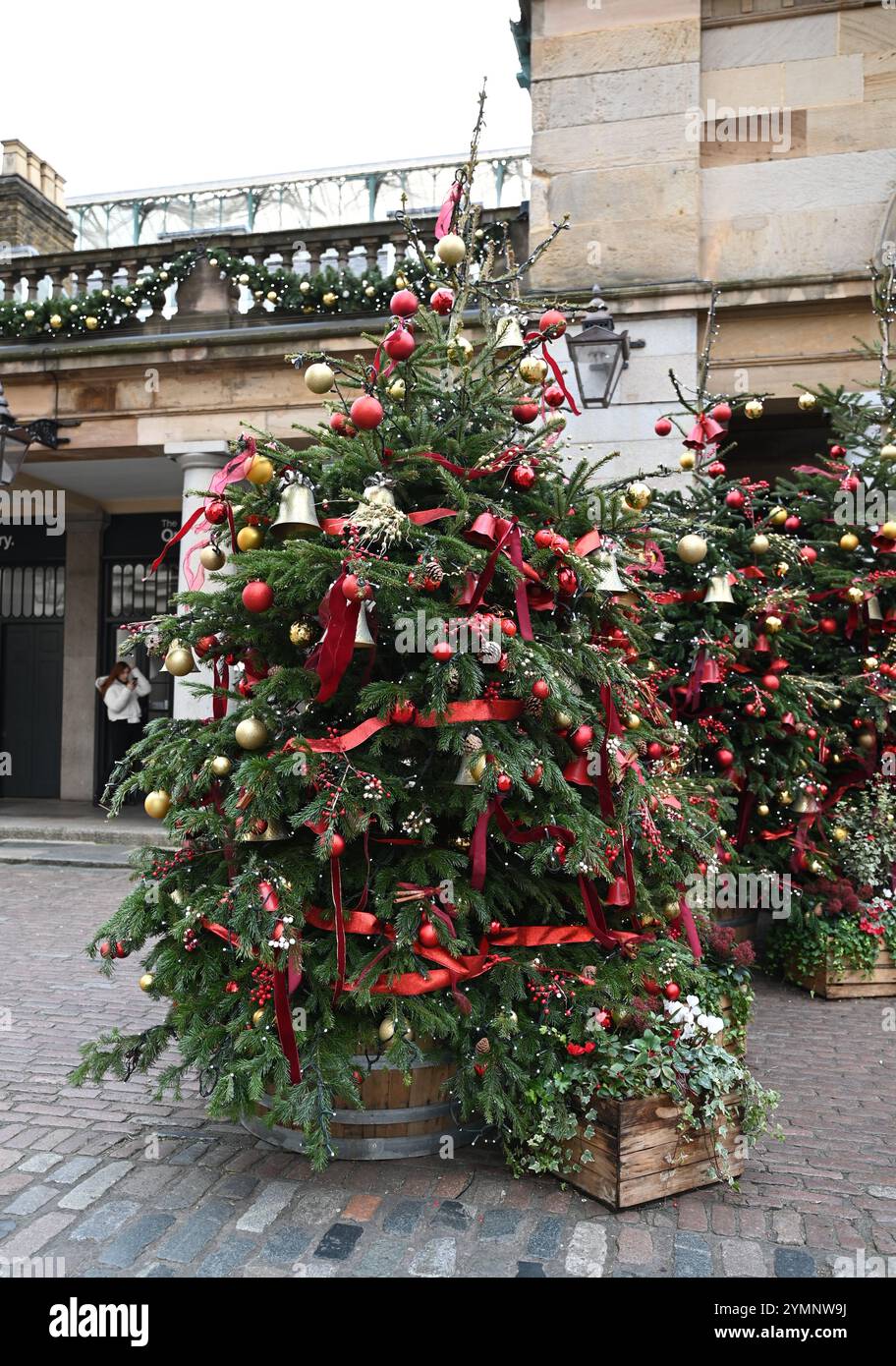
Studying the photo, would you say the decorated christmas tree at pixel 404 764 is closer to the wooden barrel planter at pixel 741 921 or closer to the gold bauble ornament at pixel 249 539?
the gold bauble ornament at pixel 249 539

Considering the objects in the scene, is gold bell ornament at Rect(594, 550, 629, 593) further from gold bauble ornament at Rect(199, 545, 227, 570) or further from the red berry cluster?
the red berry cluster

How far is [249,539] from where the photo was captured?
381 centimetres

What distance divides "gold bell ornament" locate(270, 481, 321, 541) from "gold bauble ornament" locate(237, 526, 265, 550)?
0.19 metres

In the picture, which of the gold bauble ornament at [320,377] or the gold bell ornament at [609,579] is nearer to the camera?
the gold bauble ornament at [320,377]

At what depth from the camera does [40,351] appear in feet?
39.0

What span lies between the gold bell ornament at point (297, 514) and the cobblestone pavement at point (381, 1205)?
2.39 meters

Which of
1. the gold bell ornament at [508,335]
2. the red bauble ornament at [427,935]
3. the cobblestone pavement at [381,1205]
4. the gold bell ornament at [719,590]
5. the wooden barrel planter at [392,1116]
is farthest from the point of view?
the gold bell ornament at [719,590]

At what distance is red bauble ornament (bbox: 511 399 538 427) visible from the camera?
398 cm

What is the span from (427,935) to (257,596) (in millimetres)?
1331

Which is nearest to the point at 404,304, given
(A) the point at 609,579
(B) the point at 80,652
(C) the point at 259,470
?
(C) the point at 259,470

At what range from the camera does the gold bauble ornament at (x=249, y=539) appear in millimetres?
3801

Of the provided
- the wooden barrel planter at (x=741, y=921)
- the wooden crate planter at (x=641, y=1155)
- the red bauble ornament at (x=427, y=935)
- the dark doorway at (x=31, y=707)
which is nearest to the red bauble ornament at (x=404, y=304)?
the red bauble ornament at (x=427, y=935)

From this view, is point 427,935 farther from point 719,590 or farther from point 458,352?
point 719,590
